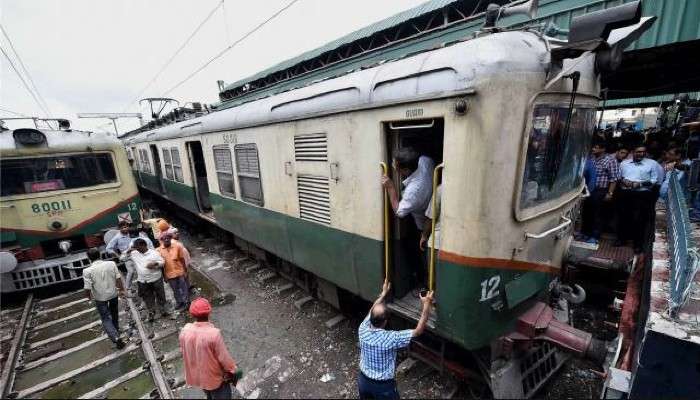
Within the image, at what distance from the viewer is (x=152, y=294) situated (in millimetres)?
4949

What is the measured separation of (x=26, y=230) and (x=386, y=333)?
6670 mm

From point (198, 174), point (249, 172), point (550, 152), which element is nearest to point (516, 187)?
point (550, 152)

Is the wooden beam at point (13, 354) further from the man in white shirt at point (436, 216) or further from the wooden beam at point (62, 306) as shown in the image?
the man in white shirt at point (436, 216)

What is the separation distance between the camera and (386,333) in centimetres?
252

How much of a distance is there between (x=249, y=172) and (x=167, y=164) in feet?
18.3

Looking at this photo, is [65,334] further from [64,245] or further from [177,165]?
[177,165]

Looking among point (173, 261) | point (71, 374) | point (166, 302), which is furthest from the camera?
point (166, 302)

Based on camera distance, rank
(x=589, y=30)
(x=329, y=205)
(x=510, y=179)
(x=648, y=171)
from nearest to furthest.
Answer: (x=589, y=30) < (x=510, y=179) < (x=329, y=205) < (x=648, y=171)

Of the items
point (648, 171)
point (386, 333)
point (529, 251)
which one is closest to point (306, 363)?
point (386, 333)

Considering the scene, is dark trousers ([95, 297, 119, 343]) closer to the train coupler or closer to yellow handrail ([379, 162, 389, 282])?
yellow handrail ([379, 162, 389, 282])

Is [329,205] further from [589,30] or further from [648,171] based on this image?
A: [648,171]

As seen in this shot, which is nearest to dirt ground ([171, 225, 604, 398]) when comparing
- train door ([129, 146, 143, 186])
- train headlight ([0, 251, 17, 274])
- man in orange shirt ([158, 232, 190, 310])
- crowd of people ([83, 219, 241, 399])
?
crowd of people ([83, 219, 241, 399])

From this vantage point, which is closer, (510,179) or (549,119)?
(510,179)

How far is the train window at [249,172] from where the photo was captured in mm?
5004
